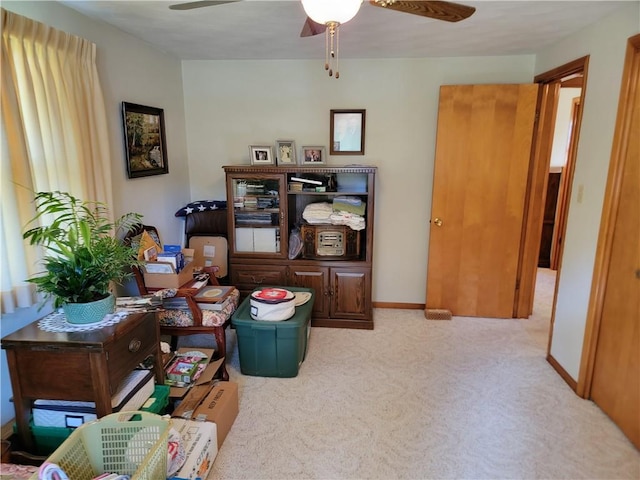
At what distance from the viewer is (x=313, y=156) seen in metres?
3.48

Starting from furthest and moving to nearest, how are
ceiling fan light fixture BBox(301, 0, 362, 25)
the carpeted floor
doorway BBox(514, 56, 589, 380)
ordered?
doorway BBox(514, 56, 589, 380)
the carpeted floor
ceiling fan light fixture BBox(301, 0, 362, 25)

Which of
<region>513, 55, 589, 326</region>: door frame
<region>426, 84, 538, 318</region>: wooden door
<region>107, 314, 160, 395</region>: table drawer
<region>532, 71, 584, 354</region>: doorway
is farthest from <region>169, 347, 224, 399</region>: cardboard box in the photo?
<region>532, 71, 584, 354</region>: doorway

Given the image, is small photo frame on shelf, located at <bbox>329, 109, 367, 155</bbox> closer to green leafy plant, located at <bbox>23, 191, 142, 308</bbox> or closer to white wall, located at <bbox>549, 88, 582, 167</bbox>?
green leafy plant, located at <bbox>23, 191, 142, 308</bbox>

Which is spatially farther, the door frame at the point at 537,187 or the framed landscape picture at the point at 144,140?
the door frame at the point at 537,187

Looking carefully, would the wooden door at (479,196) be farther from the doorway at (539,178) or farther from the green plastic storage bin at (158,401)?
the green plastic storage bin at (158,401)

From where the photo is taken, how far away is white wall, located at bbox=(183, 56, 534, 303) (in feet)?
11.2

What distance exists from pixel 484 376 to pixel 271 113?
9.12 ft

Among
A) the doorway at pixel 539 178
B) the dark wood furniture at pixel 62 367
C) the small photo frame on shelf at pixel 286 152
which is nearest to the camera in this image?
the dark wood furniture at pixel 62 367

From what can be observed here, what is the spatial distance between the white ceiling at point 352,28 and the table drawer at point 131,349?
1707 mm

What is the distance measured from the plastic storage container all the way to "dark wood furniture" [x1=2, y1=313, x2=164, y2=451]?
3.28 ft

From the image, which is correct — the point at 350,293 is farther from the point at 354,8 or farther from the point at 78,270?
the point at 354,8

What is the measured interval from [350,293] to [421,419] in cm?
130

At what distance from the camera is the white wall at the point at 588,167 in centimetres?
218

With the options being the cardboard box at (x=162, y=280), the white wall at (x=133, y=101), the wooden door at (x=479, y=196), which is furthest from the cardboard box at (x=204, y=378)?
the wooden door at (x=479, y=196)
